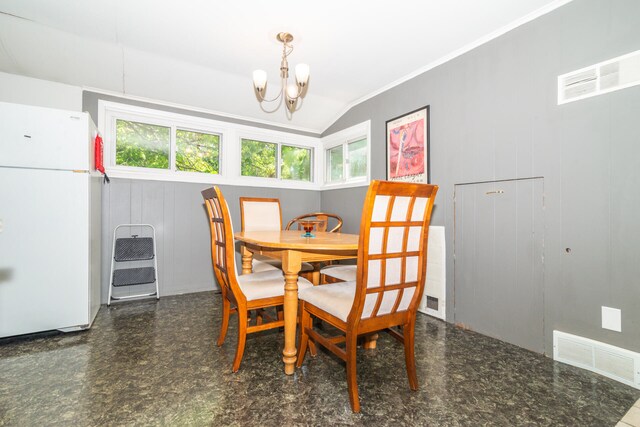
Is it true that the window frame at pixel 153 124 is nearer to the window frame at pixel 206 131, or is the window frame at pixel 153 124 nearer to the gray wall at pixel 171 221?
the window frame at pixel 206 131

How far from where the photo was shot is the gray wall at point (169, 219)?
3150 mm

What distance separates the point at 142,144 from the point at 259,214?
1640mm

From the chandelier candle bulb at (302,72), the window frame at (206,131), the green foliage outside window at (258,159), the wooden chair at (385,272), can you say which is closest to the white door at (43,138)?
the window frame at (206,131)

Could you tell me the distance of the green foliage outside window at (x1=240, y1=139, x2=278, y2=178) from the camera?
4.04 meters

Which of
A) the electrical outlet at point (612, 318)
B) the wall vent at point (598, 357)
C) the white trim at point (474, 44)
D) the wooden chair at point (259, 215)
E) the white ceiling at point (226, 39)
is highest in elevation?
the white ceiling at point (226, 39)

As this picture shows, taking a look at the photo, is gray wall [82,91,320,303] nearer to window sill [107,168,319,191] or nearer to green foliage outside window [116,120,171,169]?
window sill [107,168,319,191]

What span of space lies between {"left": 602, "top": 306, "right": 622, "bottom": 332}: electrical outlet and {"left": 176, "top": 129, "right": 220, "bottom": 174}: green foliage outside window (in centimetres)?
385

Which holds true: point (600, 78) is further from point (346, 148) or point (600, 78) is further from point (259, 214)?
point (259, 214)

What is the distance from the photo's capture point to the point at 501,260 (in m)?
2.28

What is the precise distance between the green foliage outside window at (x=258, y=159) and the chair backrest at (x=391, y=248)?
3.01m

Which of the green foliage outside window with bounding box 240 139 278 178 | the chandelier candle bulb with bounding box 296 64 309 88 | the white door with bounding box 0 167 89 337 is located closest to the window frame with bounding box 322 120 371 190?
the green foliage outside window with bounding box 240 139 278 178

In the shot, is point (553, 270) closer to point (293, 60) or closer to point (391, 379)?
point (391, 379)

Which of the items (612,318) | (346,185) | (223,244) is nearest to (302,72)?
(223,244)

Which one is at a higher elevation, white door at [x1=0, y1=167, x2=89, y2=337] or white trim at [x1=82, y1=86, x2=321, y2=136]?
white trim at [x1=82, y1=86, x2=321, y2=136]
